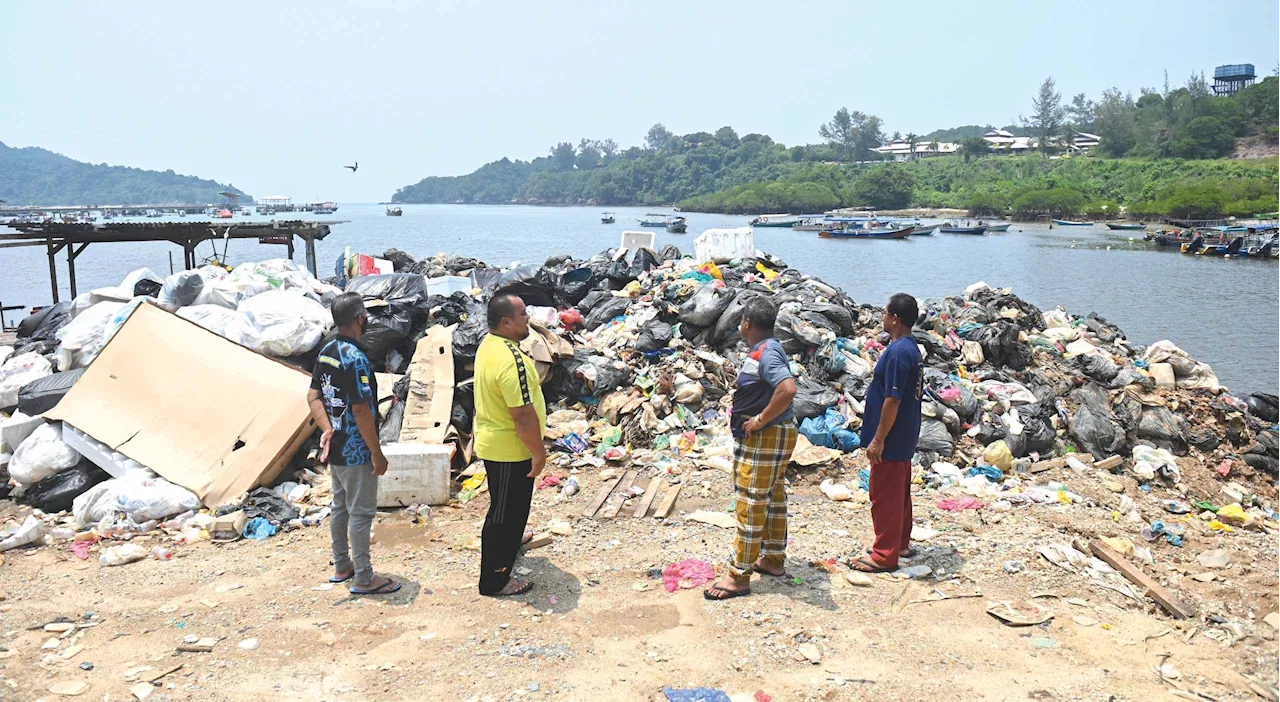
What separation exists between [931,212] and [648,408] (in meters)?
82.8

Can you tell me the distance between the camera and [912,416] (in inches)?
153

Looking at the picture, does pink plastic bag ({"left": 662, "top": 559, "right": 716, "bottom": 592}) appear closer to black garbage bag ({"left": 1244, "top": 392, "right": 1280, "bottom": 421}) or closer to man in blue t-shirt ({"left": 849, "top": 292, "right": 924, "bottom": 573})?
man in blue t-shirt ({"left": 849, "top": 292, "right": 924, "bottom": 573})

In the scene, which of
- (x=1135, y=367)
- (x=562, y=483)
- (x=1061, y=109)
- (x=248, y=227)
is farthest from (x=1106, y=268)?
(x=1061, y=109)

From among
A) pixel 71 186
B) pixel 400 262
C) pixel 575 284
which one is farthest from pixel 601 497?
pixel 71 186

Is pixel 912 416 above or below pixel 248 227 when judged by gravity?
below

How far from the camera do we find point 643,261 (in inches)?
430

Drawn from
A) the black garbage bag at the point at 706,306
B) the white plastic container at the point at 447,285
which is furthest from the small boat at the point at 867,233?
the black garbage bag at the point at 706,306

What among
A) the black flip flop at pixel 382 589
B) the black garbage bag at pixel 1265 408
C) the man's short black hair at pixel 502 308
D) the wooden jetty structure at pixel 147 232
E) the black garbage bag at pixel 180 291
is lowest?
the black garbage bag at pixel 1265 408

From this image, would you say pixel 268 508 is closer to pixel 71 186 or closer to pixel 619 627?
pixel 619 627

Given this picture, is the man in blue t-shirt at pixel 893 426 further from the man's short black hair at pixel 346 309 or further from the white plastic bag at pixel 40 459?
the white plastic bag at pixel 40 459

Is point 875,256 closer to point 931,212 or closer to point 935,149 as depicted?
point 931,212

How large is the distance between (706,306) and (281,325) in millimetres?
3908

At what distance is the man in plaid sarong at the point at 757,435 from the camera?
358cm

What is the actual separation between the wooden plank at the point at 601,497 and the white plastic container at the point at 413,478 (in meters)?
0.98
